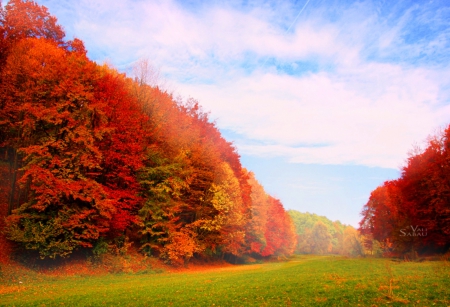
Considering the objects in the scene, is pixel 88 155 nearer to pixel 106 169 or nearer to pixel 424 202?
pixel 106 169

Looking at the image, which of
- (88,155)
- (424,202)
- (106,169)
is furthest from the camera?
(424,202)

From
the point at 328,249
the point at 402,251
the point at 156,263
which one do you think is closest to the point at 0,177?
the point at 156,263

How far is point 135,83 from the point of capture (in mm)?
39344

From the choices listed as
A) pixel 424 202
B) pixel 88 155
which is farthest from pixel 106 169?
pixel 424 202

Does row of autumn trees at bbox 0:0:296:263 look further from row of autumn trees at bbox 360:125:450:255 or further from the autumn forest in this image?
row of autumn trees at bbox 360:125:450:255

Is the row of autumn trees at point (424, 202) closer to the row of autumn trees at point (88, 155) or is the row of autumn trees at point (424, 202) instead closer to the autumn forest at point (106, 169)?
the autumn forest at point (106, 169)

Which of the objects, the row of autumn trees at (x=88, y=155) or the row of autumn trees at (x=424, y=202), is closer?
the row of autumn trees at (x=88, y=155)

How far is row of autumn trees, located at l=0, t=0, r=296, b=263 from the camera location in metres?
25.5

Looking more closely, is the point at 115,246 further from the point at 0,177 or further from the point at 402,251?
the point at 402,251

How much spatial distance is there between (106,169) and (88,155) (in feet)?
14.2

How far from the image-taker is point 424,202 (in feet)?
162

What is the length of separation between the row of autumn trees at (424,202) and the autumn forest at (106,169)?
0.54 ft

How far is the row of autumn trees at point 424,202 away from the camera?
44.9 m

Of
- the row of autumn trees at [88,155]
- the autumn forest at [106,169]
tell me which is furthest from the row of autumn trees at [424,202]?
the row of autumn trees at [88,155]
